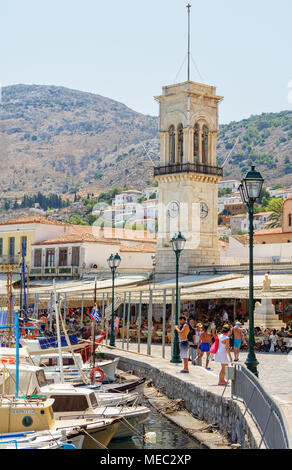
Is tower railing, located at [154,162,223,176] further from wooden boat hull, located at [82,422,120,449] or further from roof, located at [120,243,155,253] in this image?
wooden boat hull, located at [82,422,120,449]

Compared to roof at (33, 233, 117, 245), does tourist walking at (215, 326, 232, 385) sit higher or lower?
lower

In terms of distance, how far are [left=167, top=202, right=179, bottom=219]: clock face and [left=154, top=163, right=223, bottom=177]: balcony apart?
2099 millimetres

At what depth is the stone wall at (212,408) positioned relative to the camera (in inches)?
534

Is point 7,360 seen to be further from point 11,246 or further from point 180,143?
point 11,246

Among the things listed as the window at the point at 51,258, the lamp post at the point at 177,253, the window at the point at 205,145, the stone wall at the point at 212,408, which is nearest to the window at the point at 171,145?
the window at the point at 205,145

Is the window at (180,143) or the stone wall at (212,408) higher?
the window at (180,143)

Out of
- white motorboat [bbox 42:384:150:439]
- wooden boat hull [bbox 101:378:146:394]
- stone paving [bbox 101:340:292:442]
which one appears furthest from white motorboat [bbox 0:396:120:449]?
wooden boat hull [bbox 101:378:146:394]

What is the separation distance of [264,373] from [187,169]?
93.7ft

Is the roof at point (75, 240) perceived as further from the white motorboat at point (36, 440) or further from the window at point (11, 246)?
the white motorboat at point (36, 440)

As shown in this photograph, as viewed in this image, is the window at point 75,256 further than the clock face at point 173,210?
Yes

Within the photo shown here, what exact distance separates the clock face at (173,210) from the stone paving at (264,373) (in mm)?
19481

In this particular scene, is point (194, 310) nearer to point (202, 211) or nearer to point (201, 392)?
point (202, 211)

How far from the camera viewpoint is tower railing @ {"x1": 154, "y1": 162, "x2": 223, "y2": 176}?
158 feet

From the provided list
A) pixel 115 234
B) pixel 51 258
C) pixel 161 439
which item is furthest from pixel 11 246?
pixel 161 439
